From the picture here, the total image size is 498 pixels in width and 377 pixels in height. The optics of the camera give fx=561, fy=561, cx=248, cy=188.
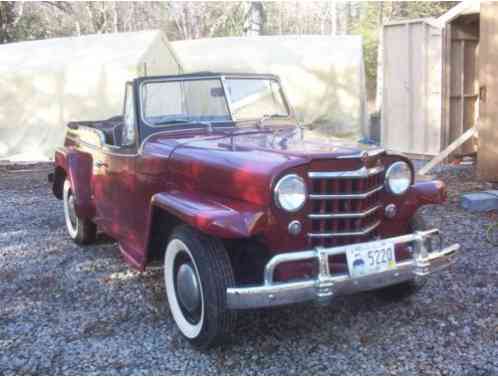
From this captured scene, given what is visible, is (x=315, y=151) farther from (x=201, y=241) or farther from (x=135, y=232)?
(x=135, y=232)

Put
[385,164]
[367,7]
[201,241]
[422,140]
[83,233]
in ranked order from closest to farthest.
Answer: [201,241] → [385,164] → [83,233] → [422,140] → [367,7]

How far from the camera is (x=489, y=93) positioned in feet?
25.9

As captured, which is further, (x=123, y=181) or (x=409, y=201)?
(x=123, y=181)

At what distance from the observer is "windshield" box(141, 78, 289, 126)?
431 cm

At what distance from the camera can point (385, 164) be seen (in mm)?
3457

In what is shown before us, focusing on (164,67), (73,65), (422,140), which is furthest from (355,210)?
(73,65)

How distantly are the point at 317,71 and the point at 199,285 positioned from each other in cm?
1138

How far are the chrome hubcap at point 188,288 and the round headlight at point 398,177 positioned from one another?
132 cm

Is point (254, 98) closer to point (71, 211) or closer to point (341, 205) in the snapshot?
point (341, 205)

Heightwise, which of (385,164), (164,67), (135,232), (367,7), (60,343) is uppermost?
(367,7)

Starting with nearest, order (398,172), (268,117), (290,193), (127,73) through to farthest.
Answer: (290,193) → (398,172) → (268,117) → (127,73)

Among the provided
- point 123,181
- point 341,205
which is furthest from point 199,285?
point 123,181

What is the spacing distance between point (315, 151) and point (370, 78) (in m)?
21.8

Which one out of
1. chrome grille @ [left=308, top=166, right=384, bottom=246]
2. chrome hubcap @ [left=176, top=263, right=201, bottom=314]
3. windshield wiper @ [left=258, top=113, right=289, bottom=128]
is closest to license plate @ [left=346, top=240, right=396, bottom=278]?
chrome grille @ [left=308, top=166, right=384, bottom=246]
